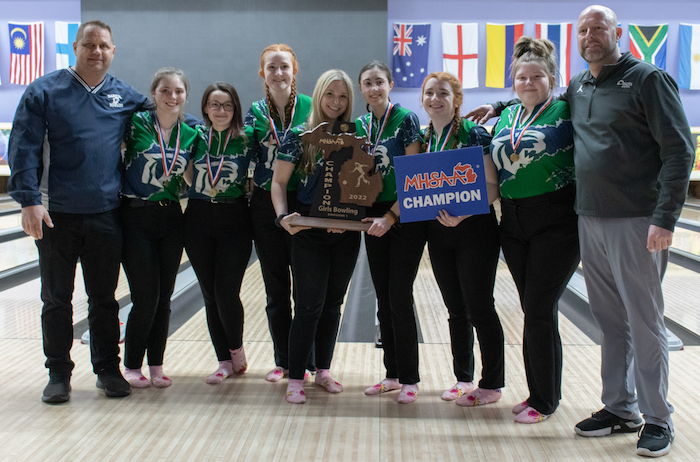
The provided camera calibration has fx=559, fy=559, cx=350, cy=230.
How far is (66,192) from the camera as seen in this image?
2.12 meters

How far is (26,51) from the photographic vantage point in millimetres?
8859

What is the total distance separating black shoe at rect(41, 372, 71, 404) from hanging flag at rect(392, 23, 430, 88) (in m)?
7.10

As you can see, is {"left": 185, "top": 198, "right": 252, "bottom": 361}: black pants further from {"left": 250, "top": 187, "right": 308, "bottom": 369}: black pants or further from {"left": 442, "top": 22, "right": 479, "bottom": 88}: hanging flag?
{"left": 442, "top": 22, "right": 479, "bottom": 88}: hanging flag

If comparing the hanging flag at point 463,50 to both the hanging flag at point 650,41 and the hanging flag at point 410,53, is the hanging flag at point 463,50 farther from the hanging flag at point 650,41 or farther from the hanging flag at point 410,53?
the hanging flag at point 650,41

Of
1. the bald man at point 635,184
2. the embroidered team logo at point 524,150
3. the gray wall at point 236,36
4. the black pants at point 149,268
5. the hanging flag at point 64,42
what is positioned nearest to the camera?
the bald man at point 635,184

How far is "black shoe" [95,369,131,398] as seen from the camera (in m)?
2.19

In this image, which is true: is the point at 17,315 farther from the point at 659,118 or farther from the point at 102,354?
the point at 659,118

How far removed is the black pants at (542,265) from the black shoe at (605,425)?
5.1 inches

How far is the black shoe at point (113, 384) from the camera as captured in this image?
2.19m

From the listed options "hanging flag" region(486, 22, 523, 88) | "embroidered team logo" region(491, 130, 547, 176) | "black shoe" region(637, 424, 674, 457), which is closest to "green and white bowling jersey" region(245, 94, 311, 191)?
"embroidered team logo" region(491, 130, 547, 176)

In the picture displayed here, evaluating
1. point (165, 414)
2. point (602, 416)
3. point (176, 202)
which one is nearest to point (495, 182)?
point (602, 416)

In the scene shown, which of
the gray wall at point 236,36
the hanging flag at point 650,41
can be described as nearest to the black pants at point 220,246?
the gray wall at point 236,36

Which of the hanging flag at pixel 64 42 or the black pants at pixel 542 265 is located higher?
the hanging flag at pixel 64 42

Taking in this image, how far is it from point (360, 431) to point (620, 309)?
98 cm
